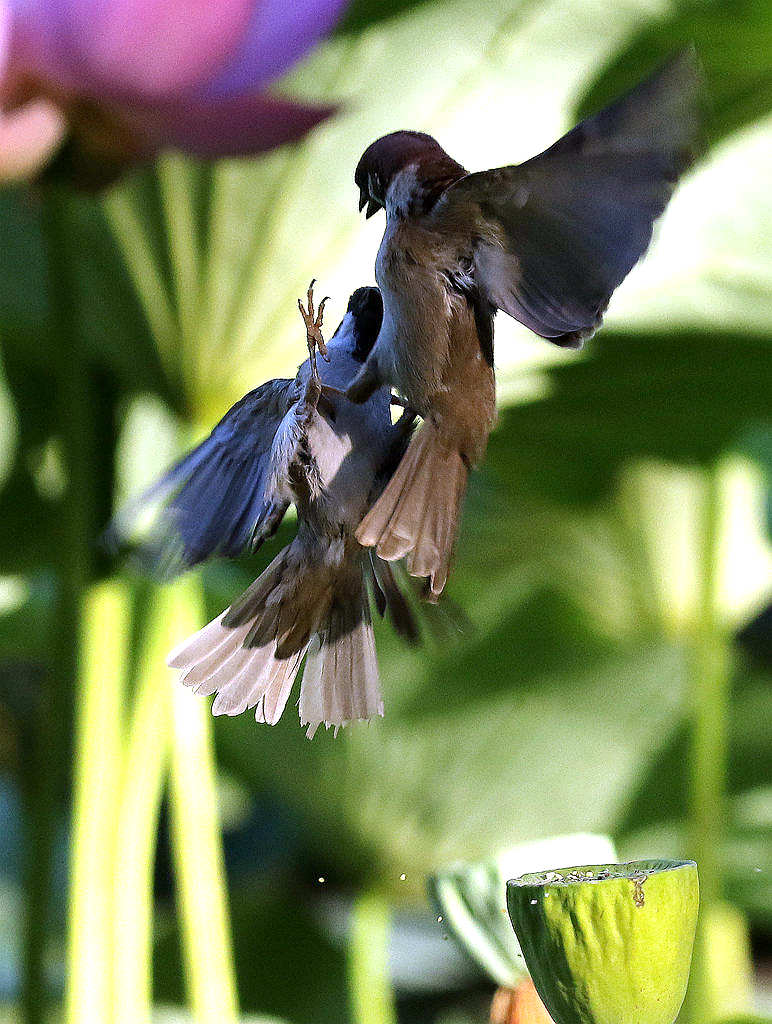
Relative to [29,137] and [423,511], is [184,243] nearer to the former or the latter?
[29,137]

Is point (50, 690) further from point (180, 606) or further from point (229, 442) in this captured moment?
point (229, 442)

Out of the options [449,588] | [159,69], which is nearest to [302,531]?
[159,69]

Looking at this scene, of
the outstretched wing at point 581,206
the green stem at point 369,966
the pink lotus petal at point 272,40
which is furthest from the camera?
the green stem at point 369,966

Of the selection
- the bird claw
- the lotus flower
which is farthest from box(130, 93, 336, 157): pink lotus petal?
the bird claw

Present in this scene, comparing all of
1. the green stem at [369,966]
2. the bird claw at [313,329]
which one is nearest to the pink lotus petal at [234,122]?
the bird claw at [313,329]

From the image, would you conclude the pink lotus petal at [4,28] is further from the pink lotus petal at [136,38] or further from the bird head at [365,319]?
the bird head at [365,319]

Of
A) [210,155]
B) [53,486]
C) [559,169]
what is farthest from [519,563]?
[559,169]
